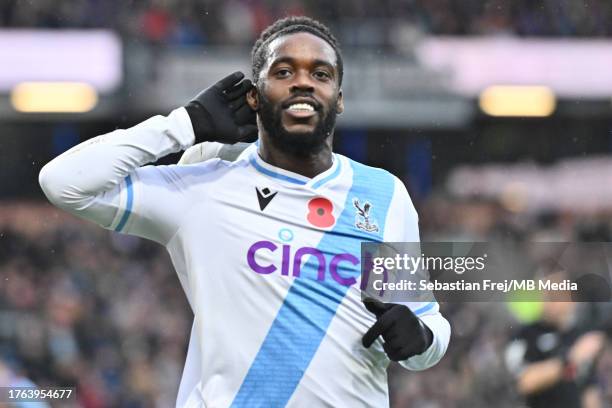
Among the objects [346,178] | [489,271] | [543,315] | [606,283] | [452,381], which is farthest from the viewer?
[452,381]

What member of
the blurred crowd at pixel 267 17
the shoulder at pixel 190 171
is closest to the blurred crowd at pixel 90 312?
the blurred crowd at pixel 267 17

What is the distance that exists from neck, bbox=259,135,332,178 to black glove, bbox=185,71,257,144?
8 centimetres

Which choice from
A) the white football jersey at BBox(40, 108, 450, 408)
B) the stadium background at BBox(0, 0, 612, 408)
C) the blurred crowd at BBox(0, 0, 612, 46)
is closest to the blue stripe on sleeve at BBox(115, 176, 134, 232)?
the white football jersey at BBox(40, 108, 450, 408)

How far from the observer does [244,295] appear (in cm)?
355

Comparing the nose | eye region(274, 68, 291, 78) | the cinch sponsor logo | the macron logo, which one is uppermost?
eye region(274, 68, 291, 78)

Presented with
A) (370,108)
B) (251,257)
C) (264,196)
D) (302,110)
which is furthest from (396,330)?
(370,108)

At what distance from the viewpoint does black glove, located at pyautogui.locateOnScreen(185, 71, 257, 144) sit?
3652 millimetres

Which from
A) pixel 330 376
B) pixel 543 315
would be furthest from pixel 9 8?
pixel 330 376

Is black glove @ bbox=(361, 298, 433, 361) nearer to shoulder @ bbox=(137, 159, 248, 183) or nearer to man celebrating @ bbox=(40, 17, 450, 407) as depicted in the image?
man celebrating @ bbox=(40, 17, 450, 407)

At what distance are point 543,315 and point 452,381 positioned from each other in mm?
4320

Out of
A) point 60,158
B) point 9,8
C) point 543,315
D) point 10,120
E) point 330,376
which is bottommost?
point 330,376

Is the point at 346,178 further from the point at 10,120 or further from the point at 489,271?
the point at 10,120

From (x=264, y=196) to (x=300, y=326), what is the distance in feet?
1.37

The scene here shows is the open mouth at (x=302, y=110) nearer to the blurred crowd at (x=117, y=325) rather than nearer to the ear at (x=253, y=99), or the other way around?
the ear at (x=253, y=99)
